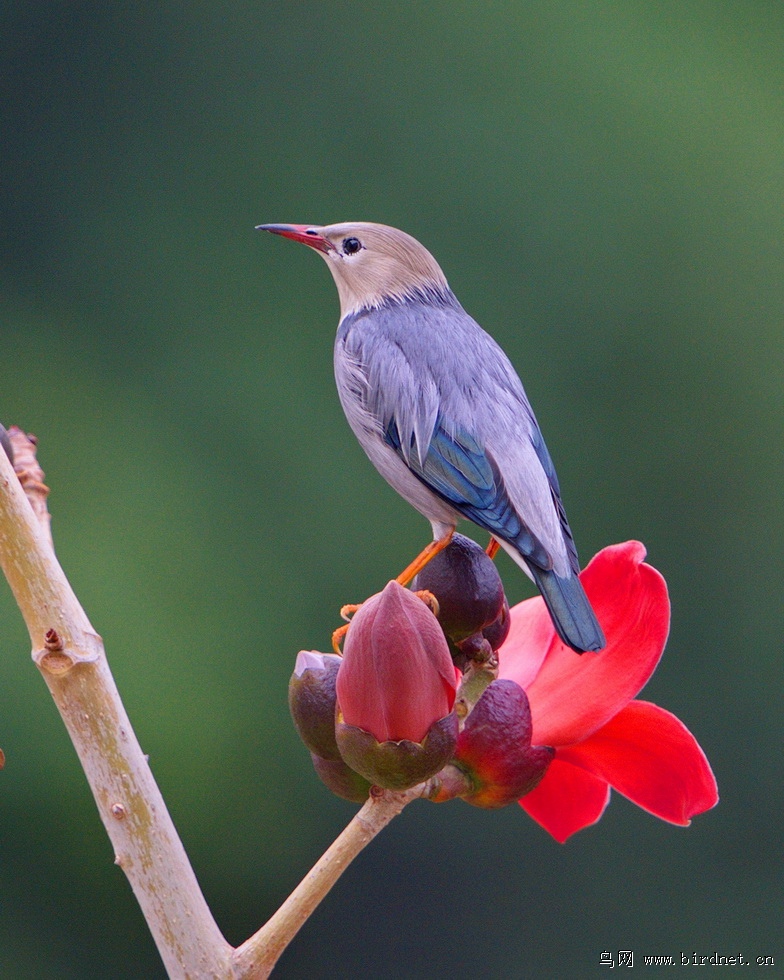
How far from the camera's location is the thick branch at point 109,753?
467 millimetres

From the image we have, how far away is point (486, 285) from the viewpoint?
373cm

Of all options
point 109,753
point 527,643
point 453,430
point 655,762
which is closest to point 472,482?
point 453,430

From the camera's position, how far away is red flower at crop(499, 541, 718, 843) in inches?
24.0

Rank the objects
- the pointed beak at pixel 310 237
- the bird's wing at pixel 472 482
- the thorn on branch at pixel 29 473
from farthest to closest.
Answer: the pointed beak at pixel 310 237, the bird's wing at pixel 472 482, the thorn on branch at pixel 29 473

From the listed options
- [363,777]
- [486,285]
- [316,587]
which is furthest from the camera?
[486,285]

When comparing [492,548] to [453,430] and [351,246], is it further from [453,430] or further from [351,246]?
[351,246]

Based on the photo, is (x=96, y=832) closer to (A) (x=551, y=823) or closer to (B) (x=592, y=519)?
(B) (x=592, y=519)

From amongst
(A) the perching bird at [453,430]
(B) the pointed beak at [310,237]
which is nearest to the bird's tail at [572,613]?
(A) the perching bird at [453,430]

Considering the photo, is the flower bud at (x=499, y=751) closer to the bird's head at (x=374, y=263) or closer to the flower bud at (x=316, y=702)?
the flower bud at (x=316, y=702)

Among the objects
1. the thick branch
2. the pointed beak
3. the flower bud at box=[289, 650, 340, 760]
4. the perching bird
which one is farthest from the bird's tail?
the pointed beak

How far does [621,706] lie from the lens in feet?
1.99

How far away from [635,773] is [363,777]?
136mm

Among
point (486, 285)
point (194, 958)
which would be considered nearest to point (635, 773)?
point (194, 958)

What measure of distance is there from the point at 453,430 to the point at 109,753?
0.39 meters
